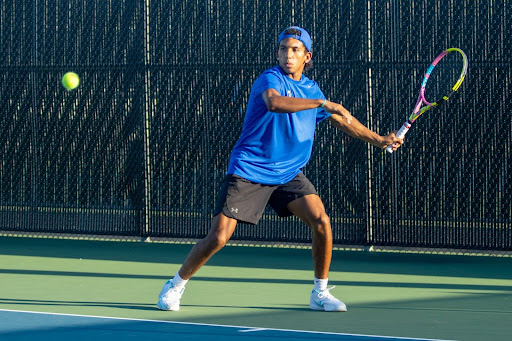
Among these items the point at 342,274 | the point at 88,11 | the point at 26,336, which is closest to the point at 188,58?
the point at 88,11

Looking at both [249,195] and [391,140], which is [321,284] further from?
[391,140]

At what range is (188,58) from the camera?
10.8m

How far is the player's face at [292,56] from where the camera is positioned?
653 cm

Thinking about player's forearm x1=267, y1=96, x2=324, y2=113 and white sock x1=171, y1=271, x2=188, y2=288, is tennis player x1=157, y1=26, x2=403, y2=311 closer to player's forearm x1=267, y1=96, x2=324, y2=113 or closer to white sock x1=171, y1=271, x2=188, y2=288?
white sock x1=171, y1=271, x2=188, y2=288

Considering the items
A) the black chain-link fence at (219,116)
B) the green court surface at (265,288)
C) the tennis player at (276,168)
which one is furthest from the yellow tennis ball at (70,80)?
the tennis player at (276,168)

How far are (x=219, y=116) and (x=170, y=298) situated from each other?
4235mm

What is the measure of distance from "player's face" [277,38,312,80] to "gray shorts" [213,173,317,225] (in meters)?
0.67

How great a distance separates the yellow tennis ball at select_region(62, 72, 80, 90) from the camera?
440 inches

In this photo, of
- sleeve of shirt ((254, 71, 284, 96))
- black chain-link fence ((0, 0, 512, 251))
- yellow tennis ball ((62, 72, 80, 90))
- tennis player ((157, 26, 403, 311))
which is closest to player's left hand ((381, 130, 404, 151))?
tennis player ((157, 26, 403, 311))

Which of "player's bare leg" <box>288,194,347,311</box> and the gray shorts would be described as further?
"player's bare leg" <box>288,194,347,311</box>

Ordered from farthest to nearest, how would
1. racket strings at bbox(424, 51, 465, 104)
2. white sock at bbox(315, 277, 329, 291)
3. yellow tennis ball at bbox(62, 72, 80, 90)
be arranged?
yellow tennis ball at bbox(62, 72, 80, 90) → racket strings at bbox(424, 51, 465, 104) → white sock at bbox(315, 277, 329, 291)

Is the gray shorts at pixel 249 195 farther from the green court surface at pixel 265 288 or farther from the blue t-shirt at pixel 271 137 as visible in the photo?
the green court surface at pixel 265 288

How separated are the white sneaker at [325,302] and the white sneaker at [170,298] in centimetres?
81

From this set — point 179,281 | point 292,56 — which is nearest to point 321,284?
point 179,281
